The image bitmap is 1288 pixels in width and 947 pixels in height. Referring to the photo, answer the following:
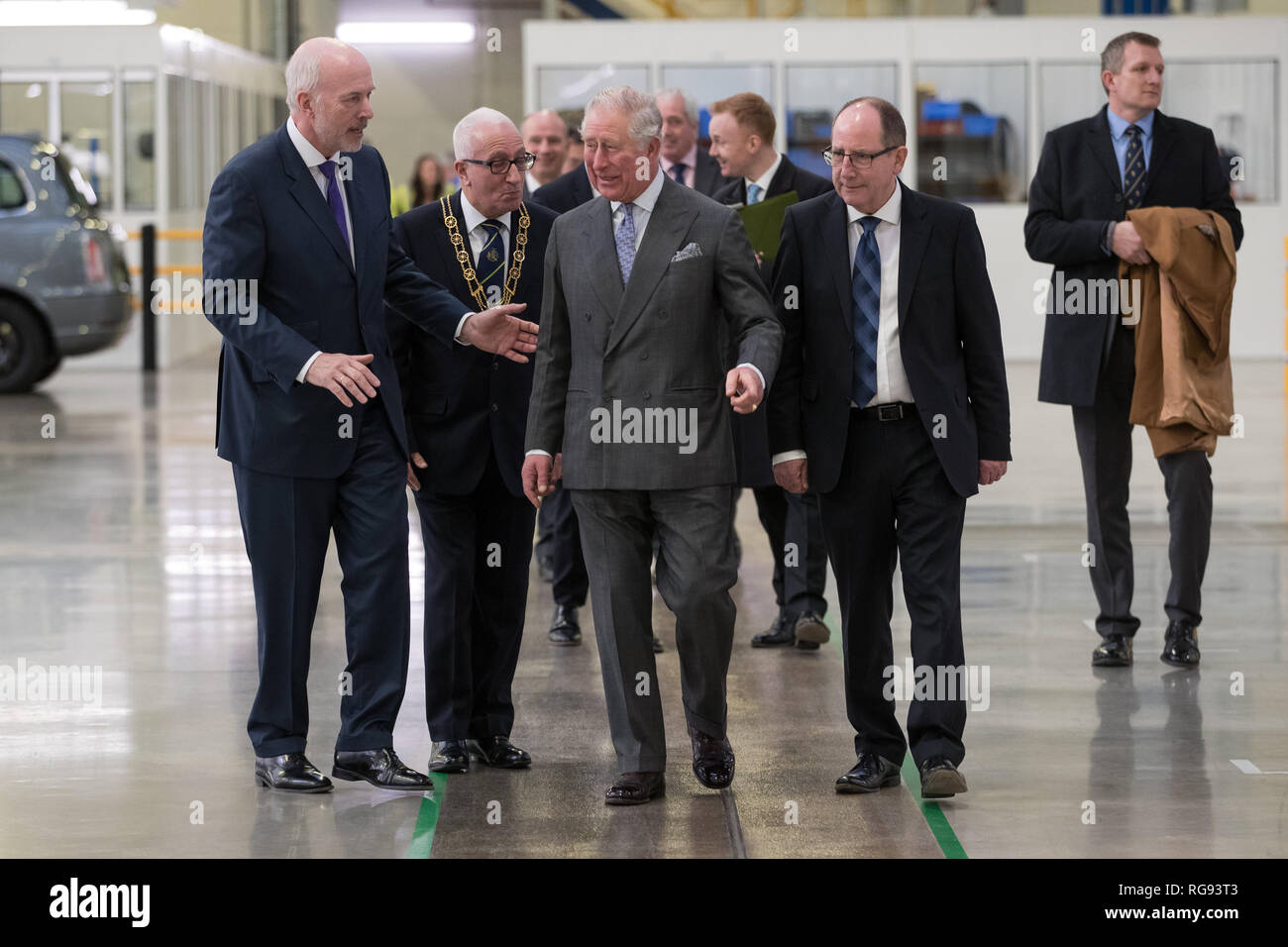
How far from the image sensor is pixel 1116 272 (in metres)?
6.51

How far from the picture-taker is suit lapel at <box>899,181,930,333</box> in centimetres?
487

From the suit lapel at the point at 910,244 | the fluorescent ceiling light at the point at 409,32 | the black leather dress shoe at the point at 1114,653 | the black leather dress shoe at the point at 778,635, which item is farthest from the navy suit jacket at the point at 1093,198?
the fluorescent ceiling light at the point at 409,32

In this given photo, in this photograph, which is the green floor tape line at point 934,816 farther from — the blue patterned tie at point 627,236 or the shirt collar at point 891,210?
the blue patterned tie at point 627,236

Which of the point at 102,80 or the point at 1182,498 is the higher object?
the point at 102,80

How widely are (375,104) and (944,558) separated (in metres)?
23.8

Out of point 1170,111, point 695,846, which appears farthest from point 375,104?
point 695,846

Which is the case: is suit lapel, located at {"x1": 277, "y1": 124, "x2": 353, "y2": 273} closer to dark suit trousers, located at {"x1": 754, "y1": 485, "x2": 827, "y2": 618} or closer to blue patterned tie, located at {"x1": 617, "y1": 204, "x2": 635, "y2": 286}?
blue patterned tie, located at {"x1": 617, "y1": 204, "x2": 635, "y2": 286}

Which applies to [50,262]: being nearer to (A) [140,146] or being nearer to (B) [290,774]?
(A) [140,146]

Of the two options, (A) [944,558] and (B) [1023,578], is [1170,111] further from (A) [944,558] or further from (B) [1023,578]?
(A) [944,558]

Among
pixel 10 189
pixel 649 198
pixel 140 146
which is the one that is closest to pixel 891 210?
pixel 649 198

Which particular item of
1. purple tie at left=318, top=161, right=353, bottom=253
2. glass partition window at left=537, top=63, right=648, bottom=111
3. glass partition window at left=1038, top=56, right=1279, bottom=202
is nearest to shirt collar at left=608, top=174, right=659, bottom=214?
purple tie at left=318, top=161, right=353, bottom=253

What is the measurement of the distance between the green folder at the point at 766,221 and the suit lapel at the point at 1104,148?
3.44ft
